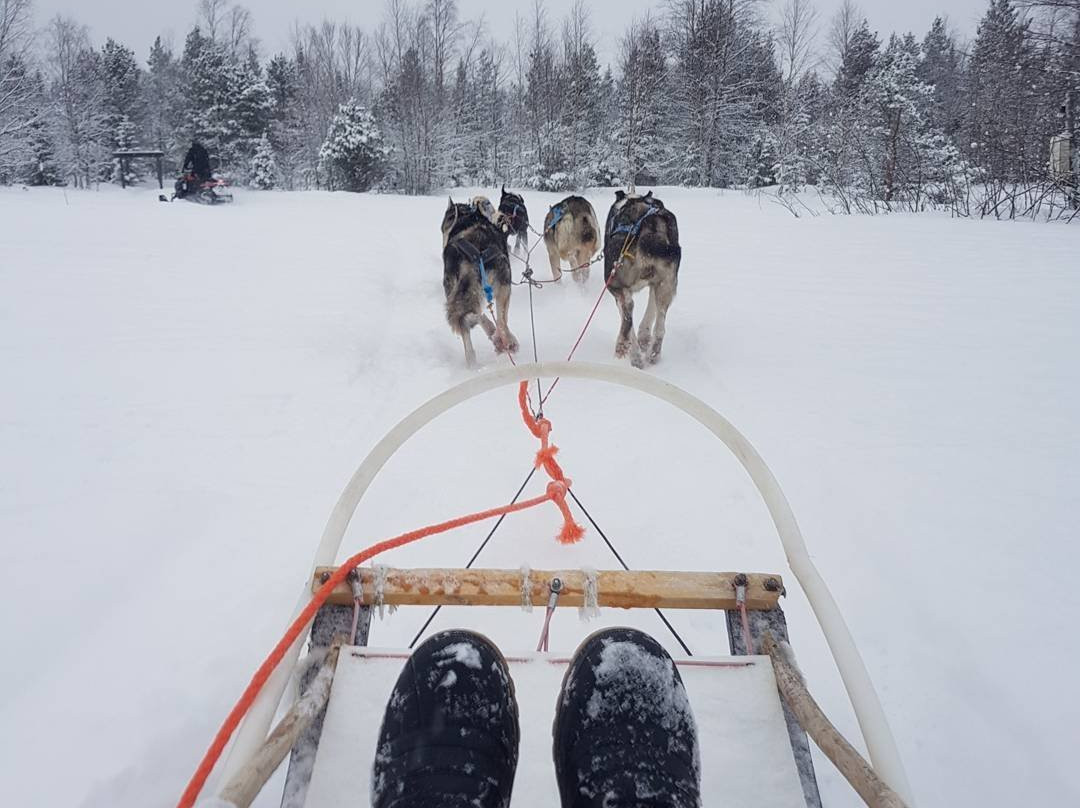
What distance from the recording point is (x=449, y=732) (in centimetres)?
100

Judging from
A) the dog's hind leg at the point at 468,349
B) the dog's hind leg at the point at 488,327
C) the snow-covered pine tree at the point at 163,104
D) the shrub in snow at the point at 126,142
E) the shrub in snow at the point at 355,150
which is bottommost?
the dog's hind leg at the point at 468,349

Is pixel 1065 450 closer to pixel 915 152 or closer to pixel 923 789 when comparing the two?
pixel 923 789

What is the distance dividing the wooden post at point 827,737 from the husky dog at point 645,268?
296 cm

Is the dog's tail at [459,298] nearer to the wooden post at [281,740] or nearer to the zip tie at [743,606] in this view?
the wooden post at [281,740]

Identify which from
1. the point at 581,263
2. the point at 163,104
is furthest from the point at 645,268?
the point at 163,104

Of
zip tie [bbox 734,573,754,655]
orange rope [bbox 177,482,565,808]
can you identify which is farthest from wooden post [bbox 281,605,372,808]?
zip tie [bbox 734,573,754,655]

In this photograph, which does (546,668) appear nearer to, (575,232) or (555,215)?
(575,232)

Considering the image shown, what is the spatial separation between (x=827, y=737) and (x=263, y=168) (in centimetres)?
2822

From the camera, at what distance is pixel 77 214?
7.25m

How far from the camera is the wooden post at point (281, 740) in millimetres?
867

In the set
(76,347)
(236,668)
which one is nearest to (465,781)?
(236,668)

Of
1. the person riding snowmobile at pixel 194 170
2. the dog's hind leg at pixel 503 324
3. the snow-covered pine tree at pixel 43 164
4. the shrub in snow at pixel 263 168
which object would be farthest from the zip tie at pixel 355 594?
the snow-covered pine tree at pixel 43 164

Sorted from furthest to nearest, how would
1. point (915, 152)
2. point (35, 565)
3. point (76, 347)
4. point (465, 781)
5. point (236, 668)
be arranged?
point (915, 152), point (76, 347), point (35, 565), point (236, 668), point (465, 781)

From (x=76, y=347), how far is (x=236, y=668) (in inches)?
121
